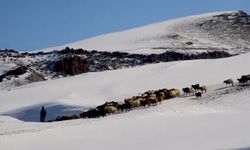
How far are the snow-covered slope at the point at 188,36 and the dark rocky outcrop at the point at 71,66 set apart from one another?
725 inches

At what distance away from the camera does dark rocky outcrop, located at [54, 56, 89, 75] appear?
53.2 m

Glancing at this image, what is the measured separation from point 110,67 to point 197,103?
2782 centimetres

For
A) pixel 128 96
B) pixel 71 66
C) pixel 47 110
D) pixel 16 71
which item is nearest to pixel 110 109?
pixel 47 110

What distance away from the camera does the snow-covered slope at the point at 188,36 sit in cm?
8019

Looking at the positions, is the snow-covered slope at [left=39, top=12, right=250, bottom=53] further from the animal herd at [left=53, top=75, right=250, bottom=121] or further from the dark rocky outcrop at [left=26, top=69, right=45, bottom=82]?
the animal herd at [left=53, top=75, right=250, bottom=121]

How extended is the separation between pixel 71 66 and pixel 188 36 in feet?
126

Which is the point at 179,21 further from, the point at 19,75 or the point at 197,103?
the point at 197,103

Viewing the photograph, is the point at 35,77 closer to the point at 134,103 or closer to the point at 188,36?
the point at 134,103

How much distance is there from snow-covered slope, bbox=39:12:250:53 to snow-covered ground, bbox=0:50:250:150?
2914 centimetres

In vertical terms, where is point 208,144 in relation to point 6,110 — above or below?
below

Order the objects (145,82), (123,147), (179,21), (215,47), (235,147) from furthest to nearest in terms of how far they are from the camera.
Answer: (179,21), (215,47), (145,82), (123,147), (235,147)

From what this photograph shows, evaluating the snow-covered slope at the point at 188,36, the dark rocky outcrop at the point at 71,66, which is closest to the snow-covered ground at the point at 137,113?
the dark rocky outcrop at the point at 71,66

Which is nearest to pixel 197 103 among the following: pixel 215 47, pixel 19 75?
pixel 19 75

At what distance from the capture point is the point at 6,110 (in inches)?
1378
